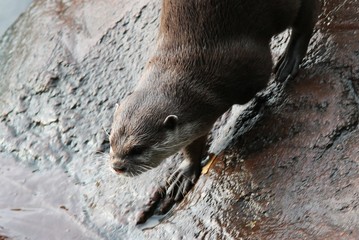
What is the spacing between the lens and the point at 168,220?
4.56m

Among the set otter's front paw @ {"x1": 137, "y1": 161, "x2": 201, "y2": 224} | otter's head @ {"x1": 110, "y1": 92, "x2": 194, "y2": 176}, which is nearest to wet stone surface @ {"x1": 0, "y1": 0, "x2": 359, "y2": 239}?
otter's front paw @ {"x1": 137, "y1": 161, "x2": 201, "y2": 224}

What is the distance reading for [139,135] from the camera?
14.6 feet

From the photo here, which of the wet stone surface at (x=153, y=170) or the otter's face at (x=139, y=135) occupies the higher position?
the otter's face at (x=139, y=135)

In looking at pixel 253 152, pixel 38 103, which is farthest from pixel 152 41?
pixel 253 152

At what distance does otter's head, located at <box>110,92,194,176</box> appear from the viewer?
14.6 ft

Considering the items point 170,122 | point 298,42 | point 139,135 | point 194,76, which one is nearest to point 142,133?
point 139,135

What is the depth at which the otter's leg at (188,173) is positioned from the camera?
15.7ft

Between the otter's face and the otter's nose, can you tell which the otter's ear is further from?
the otter's nose

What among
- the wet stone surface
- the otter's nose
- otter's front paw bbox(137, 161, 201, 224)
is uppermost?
the otter's nose

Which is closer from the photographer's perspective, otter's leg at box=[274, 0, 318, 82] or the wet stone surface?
the wet stone surface

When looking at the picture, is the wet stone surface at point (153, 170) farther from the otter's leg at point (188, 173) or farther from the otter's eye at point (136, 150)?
the otter's eye at point (136, 150)

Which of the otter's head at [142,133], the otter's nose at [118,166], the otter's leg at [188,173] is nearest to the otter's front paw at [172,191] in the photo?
the otter's leg at [188,173]

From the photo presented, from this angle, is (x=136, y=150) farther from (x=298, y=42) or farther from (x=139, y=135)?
(x=298, y=42)

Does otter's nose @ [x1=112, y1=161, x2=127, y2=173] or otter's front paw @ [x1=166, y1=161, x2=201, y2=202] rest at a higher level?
otter's nose @ [x1=112, y1=161, x2=127, y2=173]
